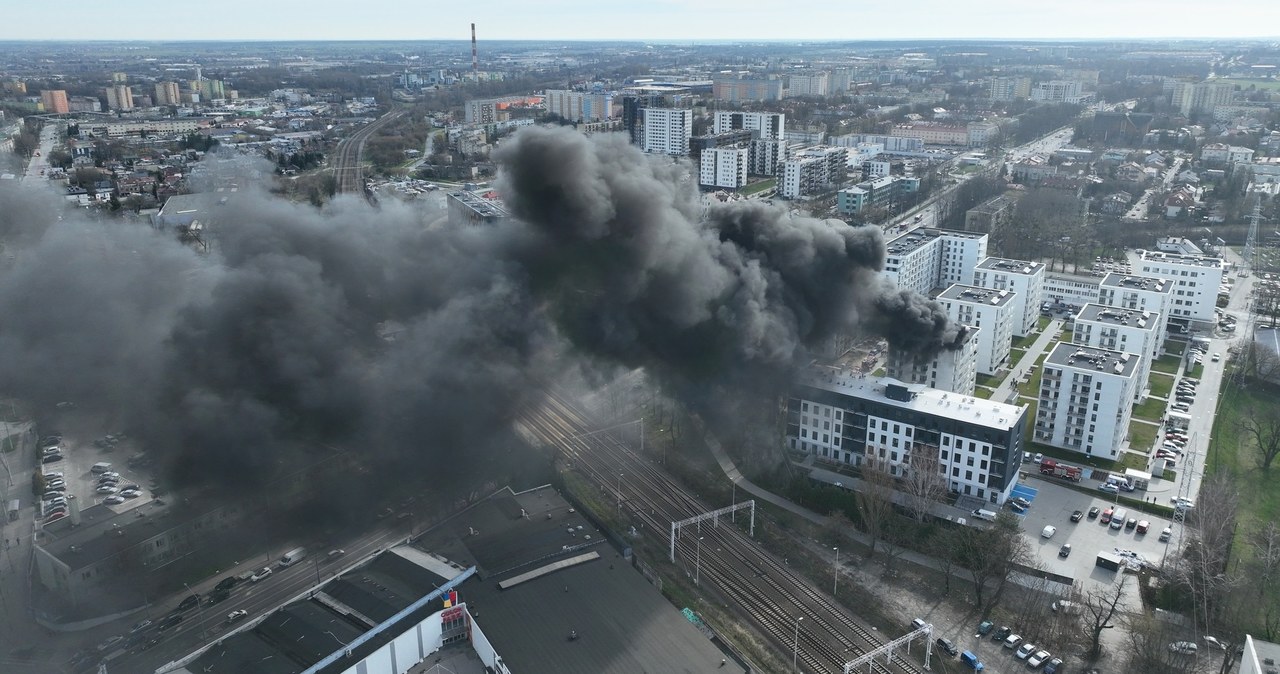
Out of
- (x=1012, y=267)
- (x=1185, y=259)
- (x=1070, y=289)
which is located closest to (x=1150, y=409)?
(x=1012, y=267)

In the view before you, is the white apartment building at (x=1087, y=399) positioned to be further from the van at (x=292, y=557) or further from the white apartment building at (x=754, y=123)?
the white apartment building at (x=754, y=123)

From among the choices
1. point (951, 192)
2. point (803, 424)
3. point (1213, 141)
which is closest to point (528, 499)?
point (803, 424)

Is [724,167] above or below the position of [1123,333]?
above

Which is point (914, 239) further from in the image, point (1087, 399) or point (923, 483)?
point (923, 483)

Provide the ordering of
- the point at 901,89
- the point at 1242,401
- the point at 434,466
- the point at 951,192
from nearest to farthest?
the point at 434,466 → the point at 1242,401 → the point at 951,192 → the point at 901,89

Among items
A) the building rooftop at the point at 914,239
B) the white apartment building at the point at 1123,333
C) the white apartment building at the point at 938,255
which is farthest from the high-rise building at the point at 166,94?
the white apartment building at the point at 1123,333

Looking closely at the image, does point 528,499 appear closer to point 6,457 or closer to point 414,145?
point 6,457

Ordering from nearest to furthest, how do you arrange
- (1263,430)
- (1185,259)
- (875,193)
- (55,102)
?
(1263,430)
(1185,259)
(875,193)
(55,102)
